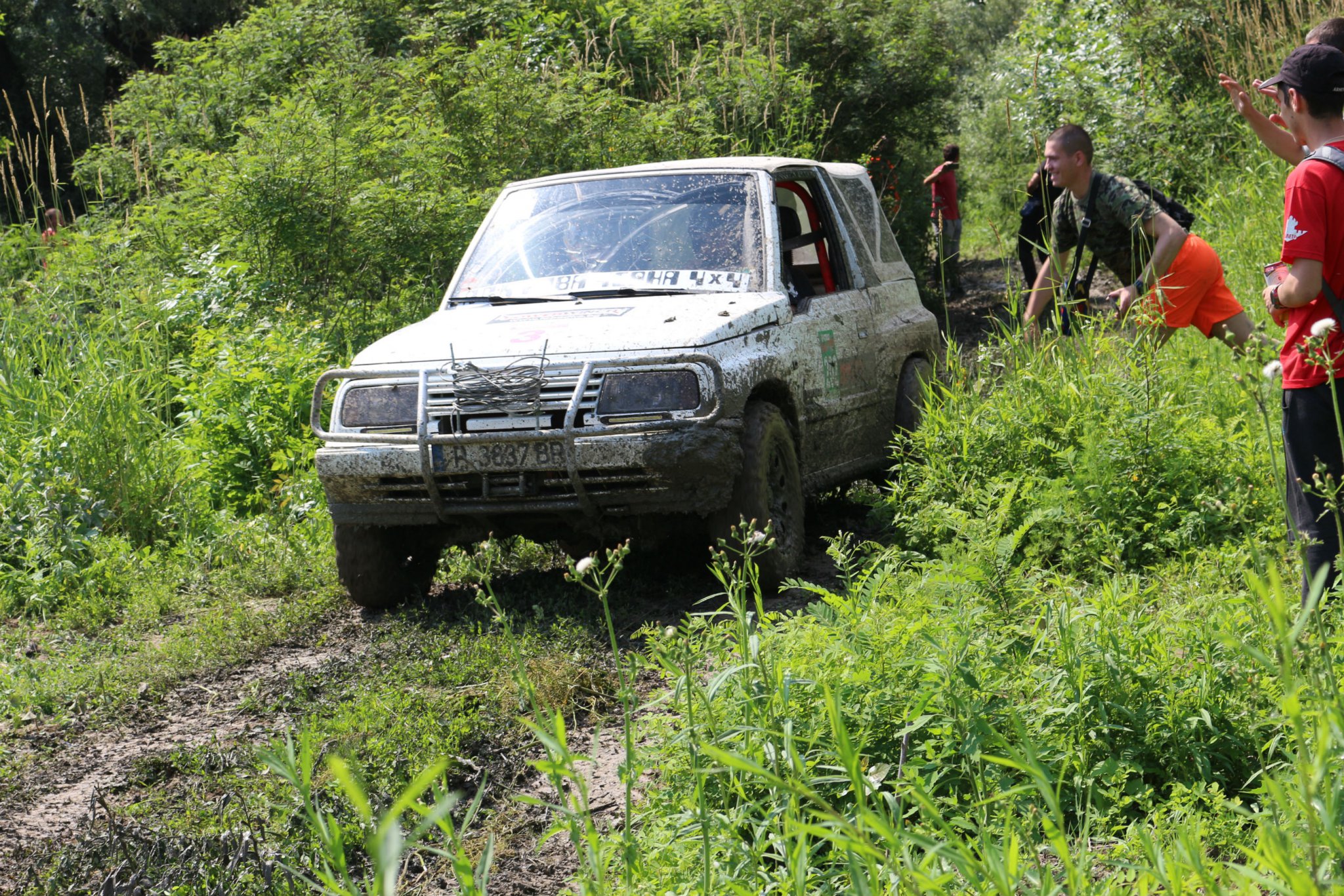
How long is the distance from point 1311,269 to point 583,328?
2.78 meters

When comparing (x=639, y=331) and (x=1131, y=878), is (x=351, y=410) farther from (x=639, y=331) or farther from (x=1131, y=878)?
(x=1131, y=878)

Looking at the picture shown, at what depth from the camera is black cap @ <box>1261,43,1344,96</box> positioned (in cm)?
380

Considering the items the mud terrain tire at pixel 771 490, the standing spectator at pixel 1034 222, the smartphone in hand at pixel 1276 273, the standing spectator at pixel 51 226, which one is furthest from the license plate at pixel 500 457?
the standing spectator at pixel 51 226

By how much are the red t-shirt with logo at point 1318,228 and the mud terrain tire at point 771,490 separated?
2.16 metres

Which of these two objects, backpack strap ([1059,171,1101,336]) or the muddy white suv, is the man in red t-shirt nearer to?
the muddy white suv

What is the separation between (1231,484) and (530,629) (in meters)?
2.82

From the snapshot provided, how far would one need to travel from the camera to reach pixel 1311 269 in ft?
12.5

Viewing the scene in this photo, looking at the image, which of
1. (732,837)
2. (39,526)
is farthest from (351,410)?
(732,837)

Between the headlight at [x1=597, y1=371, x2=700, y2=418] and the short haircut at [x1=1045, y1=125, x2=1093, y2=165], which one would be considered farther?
the short haircut at [x1=1045, y1=125, x2=1093, y2=165]

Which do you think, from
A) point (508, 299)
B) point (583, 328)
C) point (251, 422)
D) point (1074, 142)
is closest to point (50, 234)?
point (251, 422)

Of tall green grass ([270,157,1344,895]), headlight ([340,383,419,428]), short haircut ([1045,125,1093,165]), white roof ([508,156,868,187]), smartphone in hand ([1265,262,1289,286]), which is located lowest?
tall green grass ([270,157,1344,895])

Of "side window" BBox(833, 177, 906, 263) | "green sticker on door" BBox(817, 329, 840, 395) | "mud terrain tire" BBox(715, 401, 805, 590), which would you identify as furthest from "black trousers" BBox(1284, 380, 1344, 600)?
"side window" BBox(833, 177, 906, 263)

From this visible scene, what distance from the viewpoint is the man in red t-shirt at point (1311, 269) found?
380cm

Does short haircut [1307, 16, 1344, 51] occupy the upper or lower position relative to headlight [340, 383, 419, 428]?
upper
